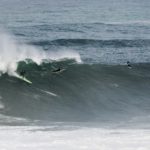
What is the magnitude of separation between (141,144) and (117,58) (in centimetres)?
2760

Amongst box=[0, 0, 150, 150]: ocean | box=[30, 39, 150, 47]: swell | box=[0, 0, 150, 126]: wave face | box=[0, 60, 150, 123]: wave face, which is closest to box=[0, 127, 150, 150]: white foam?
box=[0, 0, 150, 150]: ocean

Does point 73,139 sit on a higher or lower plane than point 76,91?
lower

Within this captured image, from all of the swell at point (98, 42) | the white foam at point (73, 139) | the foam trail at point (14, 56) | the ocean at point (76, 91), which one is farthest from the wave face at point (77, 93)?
the swell at point (98, 42)

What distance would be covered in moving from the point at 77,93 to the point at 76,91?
0.42 metres

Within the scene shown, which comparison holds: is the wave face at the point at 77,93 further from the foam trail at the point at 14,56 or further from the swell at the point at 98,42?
the swell at the point at 98,42

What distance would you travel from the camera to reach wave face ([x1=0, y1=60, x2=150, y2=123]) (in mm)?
35250

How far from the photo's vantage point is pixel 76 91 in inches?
1596

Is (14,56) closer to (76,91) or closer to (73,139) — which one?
(76,91)

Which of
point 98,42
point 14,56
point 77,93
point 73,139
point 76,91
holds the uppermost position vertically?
point 98,42

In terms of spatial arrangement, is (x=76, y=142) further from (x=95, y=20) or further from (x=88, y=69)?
(x=95, y=20)

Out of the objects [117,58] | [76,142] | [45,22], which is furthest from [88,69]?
[45,22]

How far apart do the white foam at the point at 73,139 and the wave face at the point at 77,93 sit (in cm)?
353

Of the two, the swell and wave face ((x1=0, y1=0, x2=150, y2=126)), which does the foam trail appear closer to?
wave face ((x1=0, y1=0, x2=150, y2=126))

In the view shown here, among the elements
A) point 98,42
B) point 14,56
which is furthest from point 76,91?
point 98,42
